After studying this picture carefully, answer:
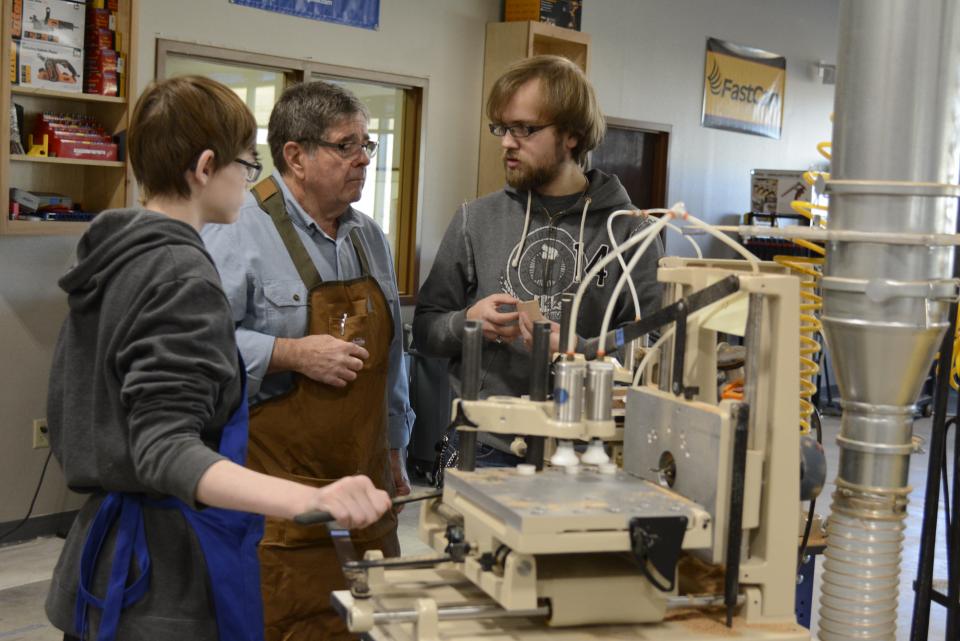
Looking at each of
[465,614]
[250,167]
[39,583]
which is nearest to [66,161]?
[39,583]

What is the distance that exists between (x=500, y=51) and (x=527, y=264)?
12.7 feet

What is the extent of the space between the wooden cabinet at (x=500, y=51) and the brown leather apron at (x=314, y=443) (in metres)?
3.69

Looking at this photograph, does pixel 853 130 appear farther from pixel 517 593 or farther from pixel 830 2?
pixel 830 2

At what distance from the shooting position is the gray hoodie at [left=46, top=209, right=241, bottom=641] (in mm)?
1435

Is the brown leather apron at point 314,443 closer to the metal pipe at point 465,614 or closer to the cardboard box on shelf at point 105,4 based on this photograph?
the metal pipe at point 465,614

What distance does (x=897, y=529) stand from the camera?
174 centimetres

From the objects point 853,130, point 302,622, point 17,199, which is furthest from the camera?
point 17,199

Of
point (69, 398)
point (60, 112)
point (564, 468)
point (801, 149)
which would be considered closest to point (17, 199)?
point (60, 112)

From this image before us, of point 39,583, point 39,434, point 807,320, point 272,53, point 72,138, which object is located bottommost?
point 39,583

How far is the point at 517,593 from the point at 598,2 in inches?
241

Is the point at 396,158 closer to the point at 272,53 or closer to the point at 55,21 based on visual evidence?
the point at 272,53

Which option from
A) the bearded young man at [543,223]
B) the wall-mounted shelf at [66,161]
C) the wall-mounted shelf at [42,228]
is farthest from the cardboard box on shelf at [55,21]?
the bearded young man at [543,223]

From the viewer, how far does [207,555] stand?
1608 mm

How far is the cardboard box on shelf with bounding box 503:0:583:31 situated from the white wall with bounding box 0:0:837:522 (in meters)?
0.09
